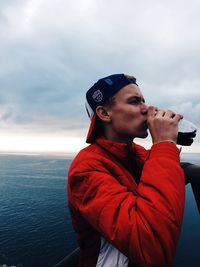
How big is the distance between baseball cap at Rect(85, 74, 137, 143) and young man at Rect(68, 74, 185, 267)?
5.6 inches

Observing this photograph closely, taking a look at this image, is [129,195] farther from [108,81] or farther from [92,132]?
[108,81]

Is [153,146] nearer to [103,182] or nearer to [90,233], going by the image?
[103,182]

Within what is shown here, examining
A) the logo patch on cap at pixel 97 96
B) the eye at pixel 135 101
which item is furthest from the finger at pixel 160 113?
the logo patch on cap at pixel 97 96

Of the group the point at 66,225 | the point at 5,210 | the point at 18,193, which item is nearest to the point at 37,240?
the point at 66,225

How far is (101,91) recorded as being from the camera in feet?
10.7

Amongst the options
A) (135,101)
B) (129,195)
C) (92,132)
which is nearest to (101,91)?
(135,101)

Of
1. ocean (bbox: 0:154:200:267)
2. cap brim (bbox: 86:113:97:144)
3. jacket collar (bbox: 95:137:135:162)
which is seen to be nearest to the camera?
jacket collar (bbox: 95:137:135:162)

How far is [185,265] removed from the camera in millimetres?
83250

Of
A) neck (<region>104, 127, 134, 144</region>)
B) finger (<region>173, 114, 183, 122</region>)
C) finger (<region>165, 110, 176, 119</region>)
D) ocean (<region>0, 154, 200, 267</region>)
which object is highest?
finger (<region>165, 110, 176, 119</region>)

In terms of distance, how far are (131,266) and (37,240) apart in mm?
104406

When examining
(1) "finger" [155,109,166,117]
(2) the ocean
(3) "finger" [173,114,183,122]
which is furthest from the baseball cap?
(2) the ocean

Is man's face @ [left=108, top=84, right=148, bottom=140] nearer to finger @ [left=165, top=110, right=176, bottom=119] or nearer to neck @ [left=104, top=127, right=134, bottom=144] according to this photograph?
neck @ [left=104, top=127, right=134, bottom=144]

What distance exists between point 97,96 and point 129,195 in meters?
1.65

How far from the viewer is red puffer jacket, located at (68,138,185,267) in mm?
1782
